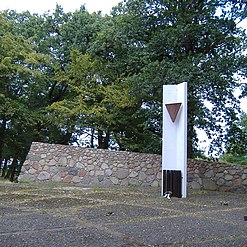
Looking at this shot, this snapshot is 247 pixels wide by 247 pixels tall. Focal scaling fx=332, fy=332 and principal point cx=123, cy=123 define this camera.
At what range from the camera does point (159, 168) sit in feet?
30.7

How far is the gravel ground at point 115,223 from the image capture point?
314 centimetres

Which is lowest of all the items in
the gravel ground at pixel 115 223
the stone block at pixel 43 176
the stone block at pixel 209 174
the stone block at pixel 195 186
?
the gravel ground at pixel 115 223

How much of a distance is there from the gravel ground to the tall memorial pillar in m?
1.21

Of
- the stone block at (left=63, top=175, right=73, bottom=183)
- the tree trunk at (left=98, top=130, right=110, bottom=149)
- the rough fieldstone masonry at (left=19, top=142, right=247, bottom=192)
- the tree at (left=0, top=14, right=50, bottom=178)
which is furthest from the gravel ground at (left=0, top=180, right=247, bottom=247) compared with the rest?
the tree trunk at (left=98, top=130, right=110, bottom=149)

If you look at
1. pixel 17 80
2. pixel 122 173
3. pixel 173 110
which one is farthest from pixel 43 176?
pixel 17 80

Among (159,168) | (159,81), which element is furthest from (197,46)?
(159,168)

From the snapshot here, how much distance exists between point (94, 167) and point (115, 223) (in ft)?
18.6

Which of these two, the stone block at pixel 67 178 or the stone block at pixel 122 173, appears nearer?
the stone block at pixel 122 173

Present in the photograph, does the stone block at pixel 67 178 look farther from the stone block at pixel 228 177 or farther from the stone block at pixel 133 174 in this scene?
the stone block at pixel 228 177

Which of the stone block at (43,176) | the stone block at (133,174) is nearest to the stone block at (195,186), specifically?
the stone block at (133,174)

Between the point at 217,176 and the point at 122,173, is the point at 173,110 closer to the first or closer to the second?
the point at 217,176

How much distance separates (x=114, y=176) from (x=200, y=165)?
243cm

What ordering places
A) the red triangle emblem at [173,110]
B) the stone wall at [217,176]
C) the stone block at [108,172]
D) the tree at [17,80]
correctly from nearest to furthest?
the red triangle emblem at [173,110], the stone wall at [217,176], the stone block at [108,172], the tree at [17,80]

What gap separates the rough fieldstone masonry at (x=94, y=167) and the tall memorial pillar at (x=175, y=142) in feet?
6.27
